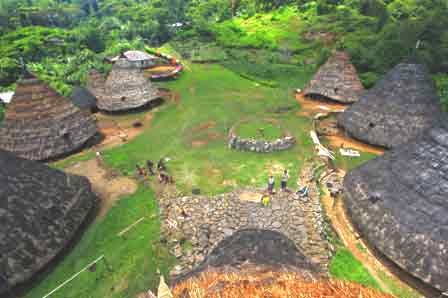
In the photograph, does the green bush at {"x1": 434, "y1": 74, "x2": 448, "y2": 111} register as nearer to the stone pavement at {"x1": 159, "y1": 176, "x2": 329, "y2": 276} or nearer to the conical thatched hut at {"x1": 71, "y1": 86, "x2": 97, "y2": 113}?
the stone pavement at {"x1": 159, "y1": 176, "x2": 329, "y2": 276}

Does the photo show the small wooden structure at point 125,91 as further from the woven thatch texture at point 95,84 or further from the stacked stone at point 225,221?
the stacked stone at point 225,221

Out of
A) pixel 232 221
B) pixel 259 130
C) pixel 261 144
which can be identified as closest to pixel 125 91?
pixel 259 130

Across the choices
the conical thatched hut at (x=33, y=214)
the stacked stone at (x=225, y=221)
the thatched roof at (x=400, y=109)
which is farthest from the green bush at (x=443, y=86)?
the conical thatched hut at (x=33, y=214)

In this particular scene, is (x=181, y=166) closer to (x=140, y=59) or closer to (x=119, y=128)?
(x=119, y=128)

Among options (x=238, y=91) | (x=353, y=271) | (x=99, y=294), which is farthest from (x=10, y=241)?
(x=238, y=91)

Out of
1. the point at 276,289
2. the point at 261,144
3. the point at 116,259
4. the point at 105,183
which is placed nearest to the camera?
the point at 276,289

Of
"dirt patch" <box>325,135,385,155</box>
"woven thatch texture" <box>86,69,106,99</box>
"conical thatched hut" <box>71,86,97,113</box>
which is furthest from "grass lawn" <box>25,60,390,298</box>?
"woven thatch texture" <box>86,69,106,99</box>
